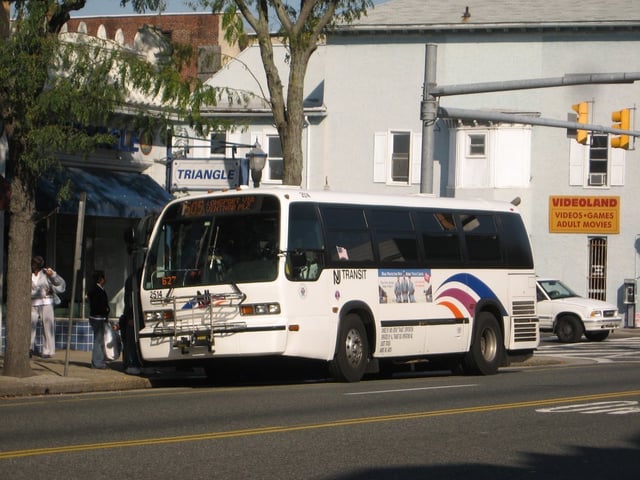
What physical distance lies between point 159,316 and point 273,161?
93.7ft

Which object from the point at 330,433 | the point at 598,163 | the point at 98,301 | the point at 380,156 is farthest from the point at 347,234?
the point at 380,156

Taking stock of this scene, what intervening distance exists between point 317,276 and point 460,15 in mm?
28677

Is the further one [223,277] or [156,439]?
[223,277]

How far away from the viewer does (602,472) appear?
9.95 m

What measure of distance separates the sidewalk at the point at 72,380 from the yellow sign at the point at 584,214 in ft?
80.4

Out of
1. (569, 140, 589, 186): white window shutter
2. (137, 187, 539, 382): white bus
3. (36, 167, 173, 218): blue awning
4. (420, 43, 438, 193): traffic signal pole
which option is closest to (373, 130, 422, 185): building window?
(569, 140, 589, 186): white window shutter

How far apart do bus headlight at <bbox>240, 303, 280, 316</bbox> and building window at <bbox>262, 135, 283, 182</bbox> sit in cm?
2866

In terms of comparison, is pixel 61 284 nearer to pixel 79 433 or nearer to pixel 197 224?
pixel 197 224

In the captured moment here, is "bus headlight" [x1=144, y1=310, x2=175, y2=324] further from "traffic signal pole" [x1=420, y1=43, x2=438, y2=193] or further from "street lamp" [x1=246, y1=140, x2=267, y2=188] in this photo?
"traffic signal pole" [x1=420, y1=43, x2=438, y2=193]

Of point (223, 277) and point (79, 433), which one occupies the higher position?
point (223, 277)

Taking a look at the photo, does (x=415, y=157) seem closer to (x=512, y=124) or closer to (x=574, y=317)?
(x=512, y=124)

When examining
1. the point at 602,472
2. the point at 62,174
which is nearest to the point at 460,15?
the point at 62,174

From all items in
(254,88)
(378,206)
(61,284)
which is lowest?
(61,284)

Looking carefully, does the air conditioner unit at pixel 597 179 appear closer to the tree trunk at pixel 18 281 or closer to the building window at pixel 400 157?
the building window at pixel 400 157
